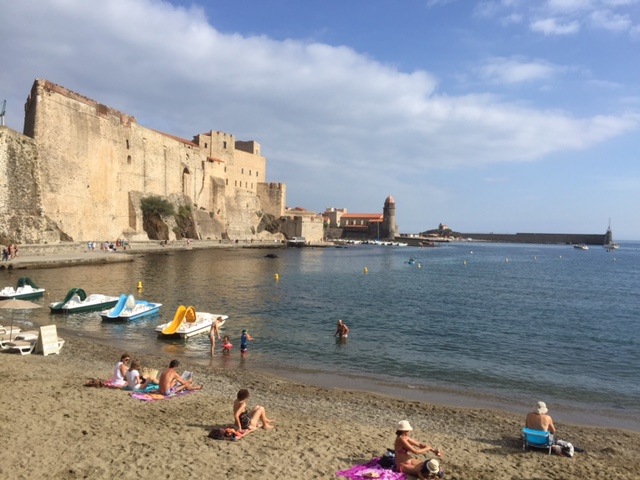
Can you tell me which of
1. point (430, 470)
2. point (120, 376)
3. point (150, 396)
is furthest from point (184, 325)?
point (430, 470)

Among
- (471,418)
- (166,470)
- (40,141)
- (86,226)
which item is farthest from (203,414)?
(86,226)

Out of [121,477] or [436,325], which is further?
[436,325]

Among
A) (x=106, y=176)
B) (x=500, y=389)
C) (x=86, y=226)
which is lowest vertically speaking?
(x=500, y=389)

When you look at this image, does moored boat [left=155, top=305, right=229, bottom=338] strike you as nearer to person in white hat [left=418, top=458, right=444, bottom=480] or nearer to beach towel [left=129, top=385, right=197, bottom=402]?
beach towel [left=129, top=385, right=197, bottom=402]

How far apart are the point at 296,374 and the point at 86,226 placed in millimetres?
32660

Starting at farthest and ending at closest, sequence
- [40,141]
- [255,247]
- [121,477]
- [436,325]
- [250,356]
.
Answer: [255,247] → [40,141] → [436,325] → [250,356] → [121,477]

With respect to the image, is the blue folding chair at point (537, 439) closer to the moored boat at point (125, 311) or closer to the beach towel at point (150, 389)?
the beach towel at point (150, 389)

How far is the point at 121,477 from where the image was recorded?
193 inches

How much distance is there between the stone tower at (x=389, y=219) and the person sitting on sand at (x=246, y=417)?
95322 mm

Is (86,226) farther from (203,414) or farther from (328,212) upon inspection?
(328,212)

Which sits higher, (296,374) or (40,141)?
(40,141)

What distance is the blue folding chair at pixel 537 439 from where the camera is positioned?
620cm

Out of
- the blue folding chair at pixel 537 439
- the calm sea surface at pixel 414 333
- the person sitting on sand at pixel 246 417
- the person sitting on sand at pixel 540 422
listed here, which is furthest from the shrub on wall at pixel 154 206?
the blue folding chair at pixel 537 439

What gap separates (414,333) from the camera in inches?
588
